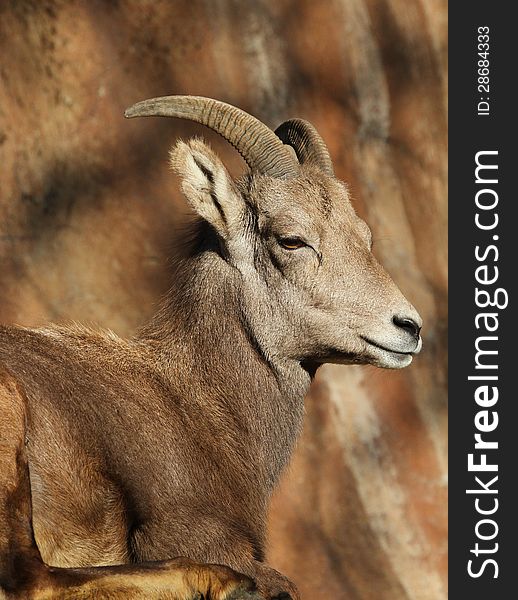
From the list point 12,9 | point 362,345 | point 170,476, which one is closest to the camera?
point 170,476

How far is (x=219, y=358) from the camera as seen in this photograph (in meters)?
6.66

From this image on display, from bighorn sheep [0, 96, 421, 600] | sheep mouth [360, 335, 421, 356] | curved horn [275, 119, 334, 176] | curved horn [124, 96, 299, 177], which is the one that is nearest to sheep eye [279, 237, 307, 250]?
bighorn sheep [0, 96, 421, 600]

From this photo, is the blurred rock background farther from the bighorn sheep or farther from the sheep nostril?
the sheep nostril

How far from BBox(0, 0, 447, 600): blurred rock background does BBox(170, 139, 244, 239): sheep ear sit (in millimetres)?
1830

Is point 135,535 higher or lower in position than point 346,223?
lower

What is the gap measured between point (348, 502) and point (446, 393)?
1.45m

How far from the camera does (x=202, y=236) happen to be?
6957 millimetres

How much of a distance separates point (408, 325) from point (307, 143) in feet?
5.04

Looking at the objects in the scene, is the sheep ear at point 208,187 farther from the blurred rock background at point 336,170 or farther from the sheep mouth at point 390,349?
the blurred rock background at point 336,170

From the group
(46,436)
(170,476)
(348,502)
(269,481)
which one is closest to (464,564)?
(348,502)

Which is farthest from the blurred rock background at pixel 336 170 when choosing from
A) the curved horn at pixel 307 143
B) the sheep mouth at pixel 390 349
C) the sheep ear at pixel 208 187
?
the sheep mouth at pixel 390 349

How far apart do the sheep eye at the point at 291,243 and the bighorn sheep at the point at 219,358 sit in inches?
0.6

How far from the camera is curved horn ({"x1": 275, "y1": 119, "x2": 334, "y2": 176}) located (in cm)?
732

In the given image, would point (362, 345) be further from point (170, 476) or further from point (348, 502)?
point (348, 502)
